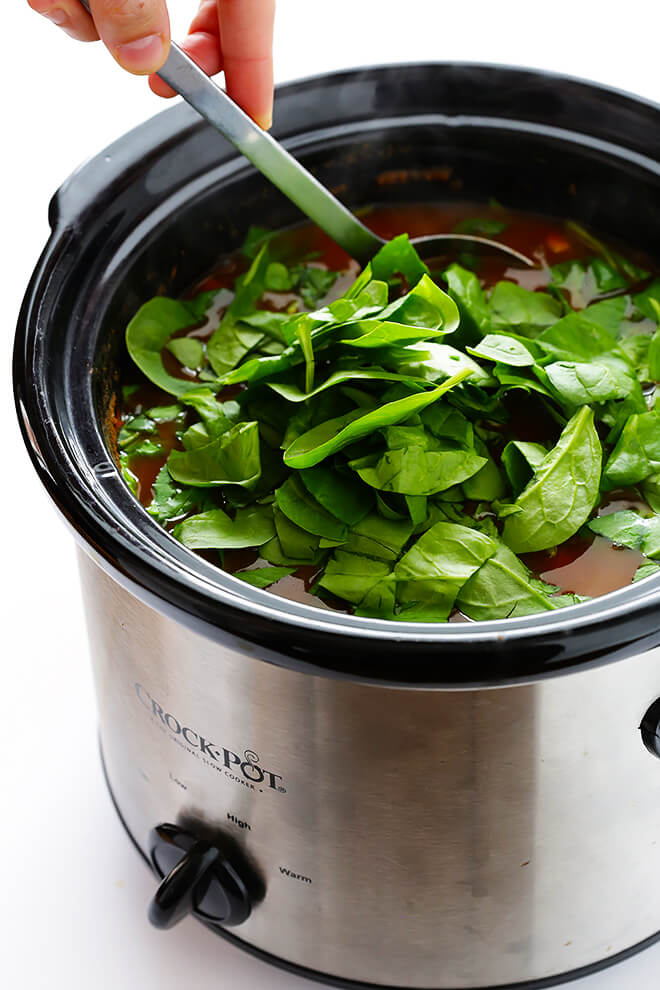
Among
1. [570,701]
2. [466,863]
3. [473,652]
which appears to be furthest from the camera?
[466,863]

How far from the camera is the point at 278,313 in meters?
1.50

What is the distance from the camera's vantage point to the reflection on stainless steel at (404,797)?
3.40 ft

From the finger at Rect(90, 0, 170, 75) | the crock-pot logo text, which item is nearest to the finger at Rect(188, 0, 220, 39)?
the finger at Rect(90, 0, 170, 75)

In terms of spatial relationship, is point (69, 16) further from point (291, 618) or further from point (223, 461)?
point (291, 618)

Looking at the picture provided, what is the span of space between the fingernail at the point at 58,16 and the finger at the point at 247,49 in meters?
0.25

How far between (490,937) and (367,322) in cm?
64

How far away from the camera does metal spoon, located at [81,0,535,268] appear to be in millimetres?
1272

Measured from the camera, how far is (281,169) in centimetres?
138

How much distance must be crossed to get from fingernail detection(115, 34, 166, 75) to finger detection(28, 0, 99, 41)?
15 centimetres

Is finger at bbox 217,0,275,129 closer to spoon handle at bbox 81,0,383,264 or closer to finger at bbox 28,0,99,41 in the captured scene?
spoon handle at bbox 81,0,383,264

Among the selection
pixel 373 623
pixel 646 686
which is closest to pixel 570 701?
pixel 646 686

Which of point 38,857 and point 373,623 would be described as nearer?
point 373,623

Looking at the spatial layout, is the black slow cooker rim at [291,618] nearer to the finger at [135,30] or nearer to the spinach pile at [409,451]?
the spinach pile at [409,451]

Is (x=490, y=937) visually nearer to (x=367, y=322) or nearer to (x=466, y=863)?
(x=466, y=863)
